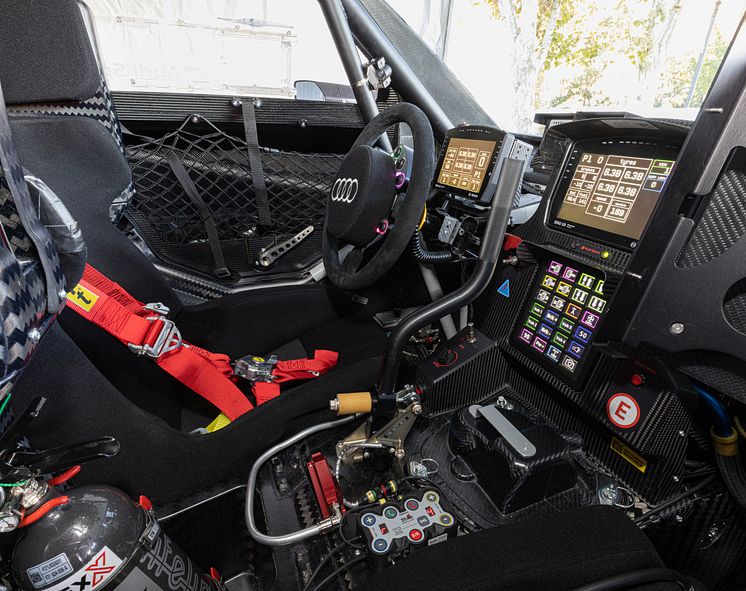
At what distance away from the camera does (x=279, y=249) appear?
5.15 feet

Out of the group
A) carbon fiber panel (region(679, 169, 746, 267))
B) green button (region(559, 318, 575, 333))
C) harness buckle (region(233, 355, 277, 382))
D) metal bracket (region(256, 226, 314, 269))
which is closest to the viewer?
carbon fiber panel (region(679, 169, 746, 267))

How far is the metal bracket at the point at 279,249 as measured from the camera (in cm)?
156

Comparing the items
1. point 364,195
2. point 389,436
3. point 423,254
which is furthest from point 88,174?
point 389,436

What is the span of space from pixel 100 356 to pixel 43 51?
61 centimetres

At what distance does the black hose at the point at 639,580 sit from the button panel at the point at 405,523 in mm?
243

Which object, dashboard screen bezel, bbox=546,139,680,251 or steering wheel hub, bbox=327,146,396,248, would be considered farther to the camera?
steering wheel hub, bbox=327,146,396,248

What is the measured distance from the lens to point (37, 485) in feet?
1.80

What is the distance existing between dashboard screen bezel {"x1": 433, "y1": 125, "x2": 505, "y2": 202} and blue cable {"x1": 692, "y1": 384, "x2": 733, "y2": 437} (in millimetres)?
562

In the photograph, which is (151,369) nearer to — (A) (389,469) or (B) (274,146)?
(A) (389,469)

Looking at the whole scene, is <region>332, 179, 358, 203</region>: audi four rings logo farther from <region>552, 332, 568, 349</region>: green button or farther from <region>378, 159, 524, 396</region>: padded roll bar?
<region>552, 332, 568, 349</region>: green button

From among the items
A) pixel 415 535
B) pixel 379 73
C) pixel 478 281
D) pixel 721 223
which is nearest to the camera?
pixel 721 223

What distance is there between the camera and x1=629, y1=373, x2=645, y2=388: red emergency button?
2.31 feet

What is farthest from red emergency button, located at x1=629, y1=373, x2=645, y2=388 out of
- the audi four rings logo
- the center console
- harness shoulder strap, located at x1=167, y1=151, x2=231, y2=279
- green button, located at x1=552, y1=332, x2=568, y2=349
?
harness shoulder strap, located at x1=167, y1=151, x2=231, y2=279

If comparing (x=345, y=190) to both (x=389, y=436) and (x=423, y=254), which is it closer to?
(x=423, y=254)
